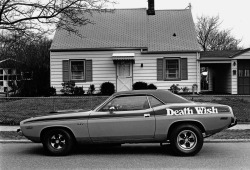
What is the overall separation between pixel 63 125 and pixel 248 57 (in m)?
17.7

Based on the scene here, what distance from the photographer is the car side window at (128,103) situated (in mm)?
A: 8086

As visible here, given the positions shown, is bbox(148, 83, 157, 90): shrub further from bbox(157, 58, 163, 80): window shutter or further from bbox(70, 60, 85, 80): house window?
bbox(70, 60, 85, 80): house window

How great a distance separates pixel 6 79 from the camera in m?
32.0

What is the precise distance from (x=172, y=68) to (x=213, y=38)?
1219 inches

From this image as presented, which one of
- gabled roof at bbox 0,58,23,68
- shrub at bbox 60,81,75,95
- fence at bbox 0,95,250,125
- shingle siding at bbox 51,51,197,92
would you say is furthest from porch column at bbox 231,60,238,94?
gabled roof at bbox 0,58,23,68

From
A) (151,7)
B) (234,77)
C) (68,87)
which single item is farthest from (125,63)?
(234,77)

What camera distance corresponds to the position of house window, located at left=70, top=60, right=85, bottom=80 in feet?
76.6

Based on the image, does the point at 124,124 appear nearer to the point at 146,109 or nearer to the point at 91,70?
the point at 146,109

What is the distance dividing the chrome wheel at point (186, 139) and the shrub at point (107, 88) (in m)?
14.9

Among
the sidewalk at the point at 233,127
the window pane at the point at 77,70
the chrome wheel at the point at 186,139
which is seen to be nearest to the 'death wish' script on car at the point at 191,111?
the chrome wheel at the point at 186,139

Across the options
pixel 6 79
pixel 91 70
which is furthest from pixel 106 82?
pixel 6 79

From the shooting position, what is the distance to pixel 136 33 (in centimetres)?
2484

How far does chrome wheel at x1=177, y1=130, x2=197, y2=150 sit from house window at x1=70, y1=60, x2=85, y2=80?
1604cm

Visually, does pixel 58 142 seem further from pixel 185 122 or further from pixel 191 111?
pixel 191 111
